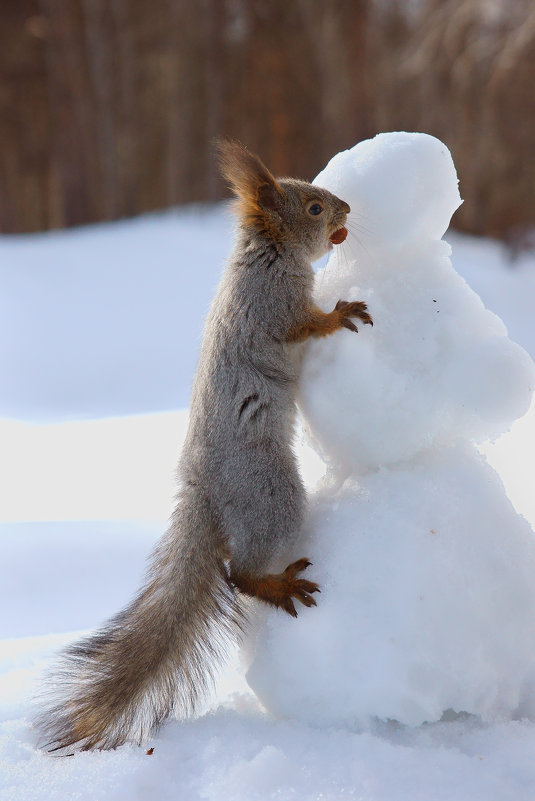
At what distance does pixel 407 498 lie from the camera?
5.92 feet

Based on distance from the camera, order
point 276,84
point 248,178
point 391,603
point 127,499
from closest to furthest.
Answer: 1. point 391,603
2. point 248,178
3. point 127,499
4. point 276,84

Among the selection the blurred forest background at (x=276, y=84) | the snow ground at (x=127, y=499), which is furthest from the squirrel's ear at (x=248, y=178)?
the blurred forest background at (x=276, y=84)

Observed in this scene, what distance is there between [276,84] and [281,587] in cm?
1254

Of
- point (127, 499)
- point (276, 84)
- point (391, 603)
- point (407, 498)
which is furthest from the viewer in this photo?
point (276, 84)

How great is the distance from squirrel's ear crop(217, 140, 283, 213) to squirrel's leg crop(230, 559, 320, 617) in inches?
33.8

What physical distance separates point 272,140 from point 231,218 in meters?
11.8

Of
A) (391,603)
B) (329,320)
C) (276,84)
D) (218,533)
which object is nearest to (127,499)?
(218,533)

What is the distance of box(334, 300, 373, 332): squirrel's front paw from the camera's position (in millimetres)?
1856

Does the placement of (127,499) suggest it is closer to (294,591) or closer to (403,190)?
(294,591)

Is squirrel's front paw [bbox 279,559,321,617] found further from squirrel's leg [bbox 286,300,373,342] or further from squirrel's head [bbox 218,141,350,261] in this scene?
squirrel's head [bbox 218,141,350,261]

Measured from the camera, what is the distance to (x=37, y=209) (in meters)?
17.8

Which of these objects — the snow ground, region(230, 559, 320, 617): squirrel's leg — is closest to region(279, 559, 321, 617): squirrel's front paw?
region(230, 559, 320, 617): squirrel's leg

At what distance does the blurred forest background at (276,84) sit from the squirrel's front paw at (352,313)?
767 cm

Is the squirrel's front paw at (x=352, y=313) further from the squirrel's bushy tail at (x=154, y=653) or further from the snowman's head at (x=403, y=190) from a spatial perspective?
the squirrel's bushy tail at (x=154, y=653)
